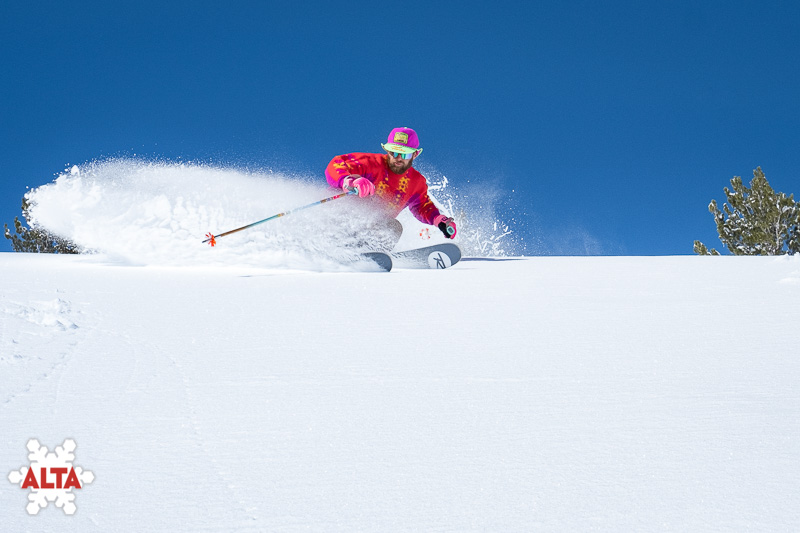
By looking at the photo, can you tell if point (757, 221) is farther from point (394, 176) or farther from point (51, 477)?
point (51, 477)

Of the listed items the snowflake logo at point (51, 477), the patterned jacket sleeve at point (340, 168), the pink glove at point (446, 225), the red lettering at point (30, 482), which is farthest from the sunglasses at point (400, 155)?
the red lettering at point (30, 482)

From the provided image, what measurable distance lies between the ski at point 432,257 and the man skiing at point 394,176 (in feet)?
0.54

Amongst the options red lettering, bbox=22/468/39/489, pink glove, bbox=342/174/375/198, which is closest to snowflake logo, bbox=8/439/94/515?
red lettering, bbox=22/468/39/489

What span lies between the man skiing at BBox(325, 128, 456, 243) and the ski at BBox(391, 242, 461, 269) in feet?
0.54

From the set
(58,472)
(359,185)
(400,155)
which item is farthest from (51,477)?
(400,155)

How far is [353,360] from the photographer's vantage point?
197cm

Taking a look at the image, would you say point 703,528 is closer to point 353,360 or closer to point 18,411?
point 353,360

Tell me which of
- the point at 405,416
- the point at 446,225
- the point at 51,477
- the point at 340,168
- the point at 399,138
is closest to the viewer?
the point at 51,477

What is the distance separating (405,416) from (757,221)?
24769mm

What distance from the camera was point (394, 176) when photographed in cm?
634

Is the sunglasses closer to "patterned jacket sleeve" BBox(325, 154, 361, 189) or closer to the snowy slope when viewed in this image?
"patterned jacket sleeve" BBox(325, 154, 361, 189)

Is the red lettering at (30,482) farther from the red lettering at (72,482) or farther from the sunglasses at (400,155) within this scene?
the sunglasses at (400,155)

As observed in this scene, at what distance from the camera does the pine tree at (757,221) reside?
21.9m

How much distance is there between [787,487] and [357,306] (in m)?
A: 2.15
